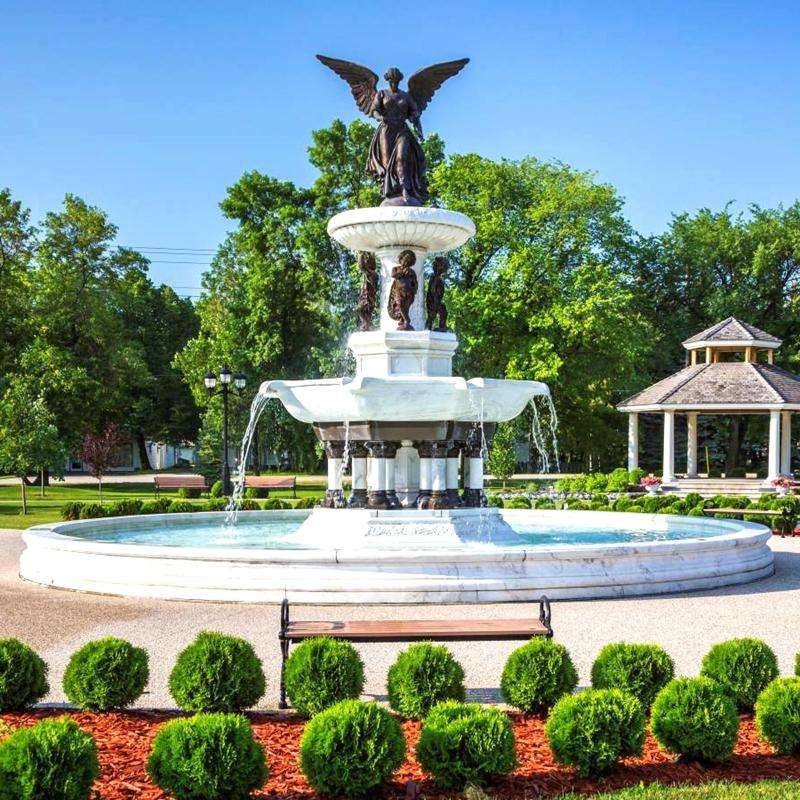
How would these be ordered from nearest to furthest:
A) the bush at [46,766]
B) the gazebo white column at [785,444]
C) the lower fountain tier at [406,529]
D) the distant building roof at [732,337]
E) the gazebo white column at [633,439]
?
the bush at [46,766]
the lower fountain tier at [406,529]
the gazebo white column at [785,444]
the distant building roof at [732,337]
the gazebo white column at [633,439]

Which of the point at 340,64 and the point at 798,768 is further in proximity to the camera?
the point at 340,64

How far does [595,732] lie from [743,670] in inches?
65.4

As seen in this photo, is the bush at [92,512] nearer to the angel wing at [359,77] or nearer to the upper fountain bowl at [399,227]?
the upper fountain bowl at [399,227]

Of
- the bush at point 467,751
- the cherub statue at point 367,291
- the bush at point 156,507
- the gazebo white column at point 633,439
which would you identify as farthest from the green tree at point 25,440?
the bush at point 467,751

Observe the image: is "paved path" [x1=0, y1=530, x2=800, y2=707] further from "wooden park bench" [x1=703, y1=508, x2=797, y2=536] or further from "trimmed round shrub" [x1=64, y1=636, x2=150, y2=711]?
"wooden park bench" [x1=703, y1=508, x2=797, y2=536]

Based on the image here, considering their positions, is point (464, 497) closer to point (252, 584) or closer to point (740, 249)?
point (252, 584)

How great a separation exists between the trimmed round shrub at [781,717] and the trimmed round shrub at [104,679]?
4.10 metres

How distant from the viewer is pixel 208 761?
18.6 feet

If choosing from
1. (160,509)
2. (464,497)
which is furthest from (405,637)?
(160,509)

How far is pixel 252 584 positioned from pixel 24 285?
39395mm

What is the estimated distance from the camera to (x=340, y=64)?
61.5 feet

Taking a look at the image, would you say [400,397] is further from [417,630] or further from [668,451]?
[668,451]

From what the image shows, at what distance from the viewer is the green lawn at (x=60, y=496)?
27234 millimetres

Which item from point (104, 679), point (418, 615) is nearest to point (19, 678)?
point (104, 679)
